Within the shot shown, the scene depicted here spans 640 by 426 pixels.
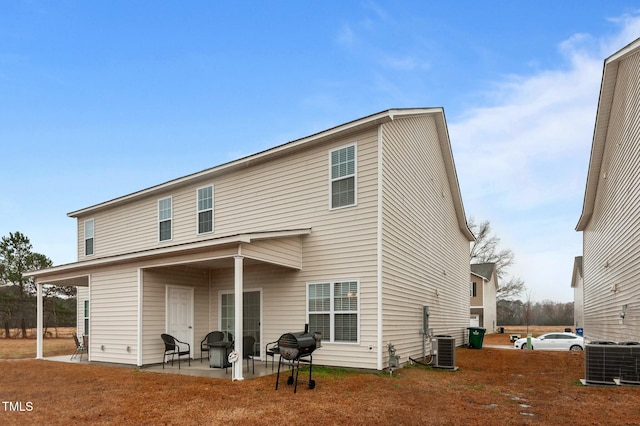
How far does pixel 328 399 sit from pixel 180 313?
6.71 meters

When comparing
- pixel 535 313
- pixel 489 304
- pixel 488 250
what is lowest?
pixel 535 313

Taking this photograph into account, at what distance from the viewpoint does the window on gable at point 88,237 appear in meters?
17.8

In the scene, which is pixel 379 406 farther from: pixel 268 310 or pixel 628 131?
pixel 628 131

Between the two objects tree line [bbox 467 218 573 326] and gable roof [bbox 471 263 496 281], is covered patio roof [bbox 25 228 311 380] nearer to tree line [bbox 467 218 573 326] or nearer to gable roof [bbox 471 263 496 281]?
gable roof [bbox 471 263 496 281]

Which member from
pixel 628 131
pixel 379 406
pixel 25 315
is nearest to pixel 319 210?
pixel 379 406

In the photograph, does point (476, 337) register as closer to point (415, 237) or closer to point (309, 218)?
point (415, 237)

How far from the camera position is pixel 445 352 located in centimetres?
1188

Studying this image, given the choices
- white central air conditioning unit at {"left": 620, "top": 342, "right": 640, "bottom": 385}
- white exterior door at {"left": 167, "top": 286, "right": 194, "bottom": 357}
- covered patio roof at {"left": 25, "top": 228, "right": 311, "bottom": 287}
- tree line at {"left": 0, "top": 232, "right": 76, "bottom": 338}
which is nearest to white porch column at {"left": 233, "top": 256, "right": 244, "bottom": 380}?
covered patio roof at {"left": 25, "top": 228, "right": 311, "bottom": 287}

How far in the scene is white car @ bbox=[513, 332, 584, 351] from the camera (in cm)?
2053

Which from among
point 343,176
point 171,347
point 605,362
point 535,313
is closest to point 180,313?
point 171,347

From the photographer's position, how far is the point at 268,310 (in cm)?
1215

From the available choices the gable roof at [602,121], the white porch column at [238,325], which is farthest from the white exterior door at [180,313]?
the gable roof at [602,121]

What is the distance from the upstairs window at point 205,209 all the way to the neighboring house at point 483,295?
90.6 ft

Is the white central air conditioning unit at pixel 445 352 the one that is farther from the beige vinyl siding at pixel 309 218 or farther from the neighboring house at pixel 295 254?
the beige vinyl siding at pixel 309 218
